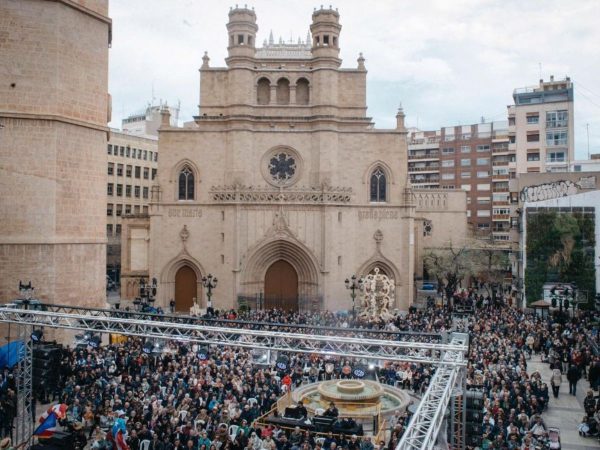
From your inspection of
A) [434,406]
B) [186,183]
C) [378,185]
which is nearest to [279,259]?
[186,183]

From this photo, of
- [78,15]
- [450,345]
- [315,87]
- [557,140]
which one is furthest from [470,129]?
[450,345]

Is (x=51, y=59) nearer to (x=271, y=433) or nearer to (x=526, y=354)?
(x=271, y=433)

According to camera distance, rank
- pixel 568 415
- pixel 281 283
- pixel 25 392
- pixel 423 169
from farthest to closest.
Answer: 1. pixel 423 169
2. pixel 281 283
3. pixel 568 415
4. pixel 25 392

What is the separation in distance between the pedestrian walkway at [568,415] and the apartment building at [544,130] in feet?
102

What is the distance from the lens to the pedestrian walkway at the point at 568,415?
14922mm

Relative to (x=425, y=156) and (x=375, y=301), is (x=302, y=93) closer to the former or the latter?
(x=375, y=301)

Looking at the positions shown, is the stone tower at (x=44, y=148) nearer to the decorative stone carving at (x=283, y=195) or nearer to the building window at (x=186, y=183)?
the decorative stone carving at (x=283, y=195)

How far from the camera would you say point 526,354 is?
23.1 m

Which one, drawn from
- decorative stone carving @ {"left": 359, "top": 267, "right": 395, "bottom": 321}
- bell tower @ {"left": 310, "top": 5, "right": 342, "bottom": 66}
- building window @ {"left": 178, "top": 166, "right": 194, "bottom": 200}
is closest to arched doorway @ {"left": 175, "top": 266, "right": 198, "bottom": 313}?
building window @ {"left": 178, "top": 166, "right": 194, "bottom": 200}

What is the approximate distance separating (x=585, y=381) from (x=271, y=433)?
522 inches

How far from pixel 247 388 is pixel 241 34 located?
25.3 meters

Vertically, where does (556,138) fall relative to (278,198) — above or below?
above

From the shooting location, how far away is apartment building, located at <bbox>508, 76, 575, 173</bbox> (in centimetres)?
4775

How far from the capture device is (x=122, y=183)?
167 ft
